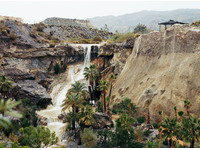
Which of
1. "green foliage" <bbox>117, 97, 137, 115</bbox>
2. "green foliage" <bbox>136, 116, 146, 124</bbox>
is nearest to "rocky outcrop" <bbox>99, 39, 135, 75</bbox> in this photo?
"green foliage" <bbox>117, 97, 137, 115</bbox>

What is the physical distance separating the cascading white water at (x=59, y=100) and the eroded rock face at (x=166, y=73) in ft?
48.0

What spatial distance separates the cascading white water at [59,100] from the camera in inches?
1562

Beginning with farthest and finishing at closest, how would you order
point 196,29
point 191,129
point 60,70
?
point 60,70
point 196,29
point 191,129

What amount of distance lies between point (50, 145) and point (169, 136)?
60.1ft

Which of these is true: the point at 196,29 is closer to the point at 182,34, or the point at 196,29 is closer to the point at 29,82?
the point at 182,34

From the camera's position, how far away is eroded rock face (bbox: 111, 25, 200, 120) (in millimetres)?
35562

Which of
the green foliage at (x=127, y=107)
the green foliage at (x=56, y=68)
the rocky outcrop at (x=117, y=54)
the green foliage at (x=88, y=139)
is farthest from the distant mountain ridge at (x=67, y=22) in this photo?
the green foliage at (x=88, y=139)

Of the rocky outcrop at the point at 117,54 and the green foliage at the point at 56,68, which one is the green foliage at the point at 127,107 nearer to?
the rocky outcrop at the point at 117,54

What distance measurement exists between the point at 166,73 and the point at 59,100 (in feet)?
95.6

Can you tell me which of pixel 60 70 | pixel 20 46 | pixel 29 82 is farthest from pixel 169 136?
pixel 20 46

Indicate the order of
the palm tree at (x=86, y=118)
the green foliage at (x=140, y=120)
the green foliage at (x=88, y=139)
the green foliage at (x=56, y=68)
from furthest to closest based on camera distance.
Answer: the green foliage at (x=56, y=68)
the green foliage at (x=140, y=120)
the palm tree at (x=86, y=118)
the green foliage at (x=88, y=139)

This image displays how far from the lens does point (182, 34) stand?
3928 cm

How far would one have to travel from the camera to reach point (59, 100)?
171 feet

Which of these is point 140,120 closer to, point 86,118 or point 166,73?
point 166,73
